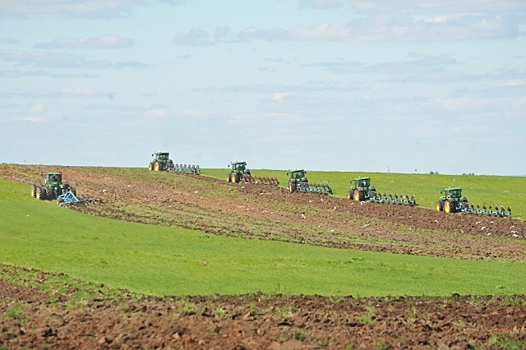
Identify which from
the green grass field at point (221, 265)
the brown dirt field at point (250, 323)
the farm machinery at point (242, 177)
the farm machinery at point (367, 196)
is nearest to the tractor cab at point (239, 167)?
the farm machinery at point (242, 177)

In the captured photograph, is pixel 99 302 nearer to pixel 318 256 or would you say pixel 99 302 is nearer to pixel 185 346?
pixel 185 346

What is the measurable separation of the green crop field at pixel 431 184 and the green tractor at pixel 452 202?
11.5 feet

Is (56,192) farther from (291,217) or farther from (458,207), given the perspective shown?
(458,207)

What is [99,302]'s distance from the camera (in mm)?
28031

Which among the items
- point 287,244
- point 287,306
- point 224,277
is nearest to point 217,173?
point 287,244

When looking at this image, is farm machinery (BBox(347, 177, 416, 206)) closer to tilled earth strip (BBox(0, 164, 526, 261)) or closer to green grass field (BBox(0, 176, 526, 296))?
tilled earth strip (BBox(0, 164, 526, 261))

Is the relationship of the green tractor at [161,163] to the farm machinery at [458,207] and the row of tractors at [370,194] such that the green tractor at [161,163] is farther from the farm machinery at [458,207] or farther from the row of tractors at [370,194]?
the farm machinery at [458,207]

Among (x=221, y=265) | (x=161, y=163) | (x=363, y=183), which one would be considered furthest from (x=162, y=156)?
(x=221, y=265)

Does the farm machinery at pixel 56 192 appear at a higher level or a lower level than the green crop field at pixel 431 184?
lower

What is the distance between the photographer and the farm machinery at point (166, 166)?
103 meters

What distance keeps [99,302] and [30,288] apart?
5.46m

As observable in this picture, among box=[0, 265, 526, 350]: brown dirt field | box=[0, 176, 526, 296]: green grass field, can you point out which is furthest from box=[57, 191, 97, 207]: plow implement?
box=[0, 265, 526, 350]: brown dirt field

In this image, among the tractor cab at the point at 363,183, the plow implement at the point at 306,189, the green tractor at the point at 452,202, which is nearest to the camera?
the green tractor at the point at 452,202

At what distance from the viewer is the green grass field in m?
36.0
